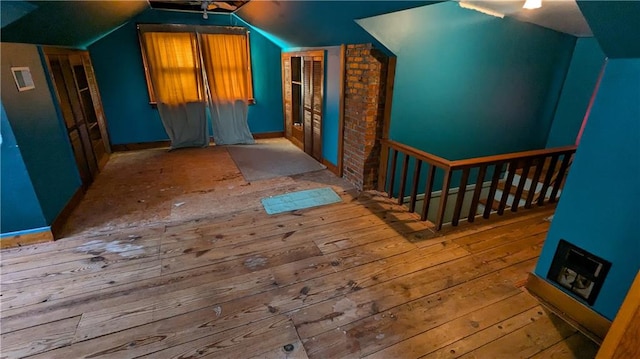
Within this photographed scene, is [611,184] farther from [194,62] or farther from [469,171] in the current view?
[194,62]

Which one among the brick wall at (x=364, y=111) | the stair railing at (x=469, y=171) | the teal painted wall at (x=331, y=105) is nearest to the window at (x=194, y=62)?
the teal painted wall at (x=331, y=105)

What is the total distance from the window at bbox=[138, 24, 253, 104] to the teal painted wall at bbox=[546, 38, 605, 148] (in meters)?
5.03

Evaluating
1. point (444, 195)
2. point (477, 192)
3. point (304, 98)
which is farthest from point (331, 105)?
point (477, 192)

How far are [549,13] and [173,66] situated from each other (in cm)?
515

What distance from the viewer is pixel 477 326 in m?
1.79

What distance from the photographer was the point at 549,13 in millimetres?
3004

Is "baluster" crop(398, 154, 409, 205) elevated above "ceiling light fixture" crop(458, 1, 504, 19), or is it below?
below

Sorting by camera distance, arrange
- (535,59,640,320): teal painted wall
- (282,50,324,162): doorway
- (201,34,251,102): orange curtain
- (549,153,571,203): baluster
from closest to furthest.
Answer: (535,59,640,320): teal painted wall → (549,153,571,203): baluster → (282,50,324,162): doorway → (201,34,251,102): orange curtain

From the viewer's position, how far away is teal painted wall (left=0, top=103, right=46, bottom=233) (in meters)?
2.28

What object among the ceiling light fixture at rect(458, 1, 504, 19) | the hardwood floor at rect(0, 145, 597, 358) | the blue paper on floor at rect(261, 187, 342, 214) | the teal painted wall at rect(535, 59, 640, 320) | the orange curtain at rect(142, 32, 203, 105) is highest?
the ceiling light fixture at rect(458, 1, 504, 19)

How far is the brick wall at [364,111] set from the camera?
3.16 m

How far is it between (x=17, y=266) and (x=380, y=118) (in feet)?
11.4

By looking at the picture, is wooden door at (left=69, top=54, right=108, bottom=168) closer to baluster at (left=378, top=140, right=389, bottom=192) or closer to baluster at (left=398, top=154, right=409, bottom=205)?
baluster at (left=378, top=140, right=389, bottom=192)

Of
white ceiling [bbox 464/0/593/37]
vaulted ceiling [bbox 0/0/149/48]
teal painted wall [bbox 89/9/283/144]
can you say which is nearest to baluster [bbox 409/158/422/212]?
white ceiling [bbox 464/0/593/37]
